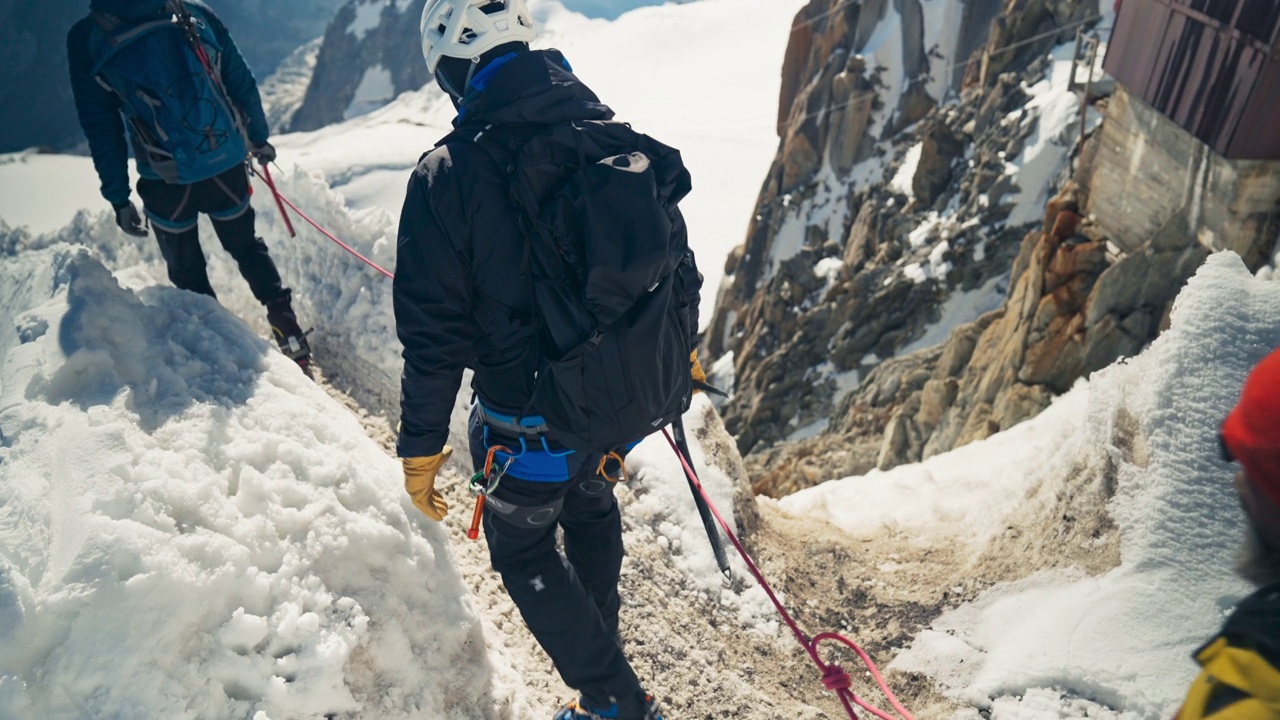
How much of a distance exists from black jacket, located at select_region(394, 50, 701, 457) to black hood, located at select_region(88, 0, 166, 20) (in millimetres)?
2475

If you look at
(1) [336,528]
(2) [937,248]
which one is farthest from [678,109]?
(1) [336,528]

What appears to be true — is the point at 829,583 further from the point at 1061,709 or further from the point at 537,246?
the point at 537,246

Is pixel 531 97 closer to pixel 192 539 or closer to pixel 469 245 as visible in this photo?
pixel 469 245

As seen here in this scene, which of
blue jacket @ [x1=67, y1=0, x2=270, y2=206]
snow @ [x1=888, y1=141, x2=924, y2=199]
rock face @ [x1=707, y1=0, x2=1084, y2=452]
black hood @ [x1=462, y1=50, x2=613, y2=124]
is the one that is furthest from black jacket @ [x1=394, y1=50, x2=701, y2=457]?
snow @ [x1=888, y1=141, x2=924, y2=199]

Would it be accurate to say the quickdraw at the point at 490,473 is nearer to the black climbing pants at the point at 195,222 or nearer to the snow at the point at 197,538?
the snow at the point at 197,538

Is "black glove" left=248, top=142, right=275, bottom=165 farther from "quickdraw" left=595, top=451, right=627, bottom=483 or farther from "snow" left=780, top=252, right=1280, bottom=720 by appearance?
"snow" left=780, top=252, right=1280, bottom=720

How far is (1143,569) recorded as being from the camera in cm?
353

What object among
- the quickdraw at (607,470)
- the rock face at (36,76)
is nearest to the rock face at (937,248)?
the quickdraw at (607,470)

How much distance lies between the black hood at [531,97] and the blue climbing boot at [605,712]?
2.06 meters

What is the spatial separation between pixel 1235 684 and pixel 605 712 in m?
2.13

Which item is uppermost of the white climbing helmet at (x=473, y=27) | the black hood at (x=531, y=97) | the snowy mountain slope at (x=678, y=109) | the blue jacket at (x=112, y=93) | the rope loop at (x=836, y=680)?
the white climbing helmet at (x=473, y=27)

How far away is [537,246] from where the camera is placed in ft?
7.66

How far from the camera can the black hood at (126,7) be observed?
12.5 feet

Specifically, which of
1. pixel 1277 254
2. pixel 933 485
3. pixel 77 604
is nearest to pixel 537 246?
pixel 77 604
